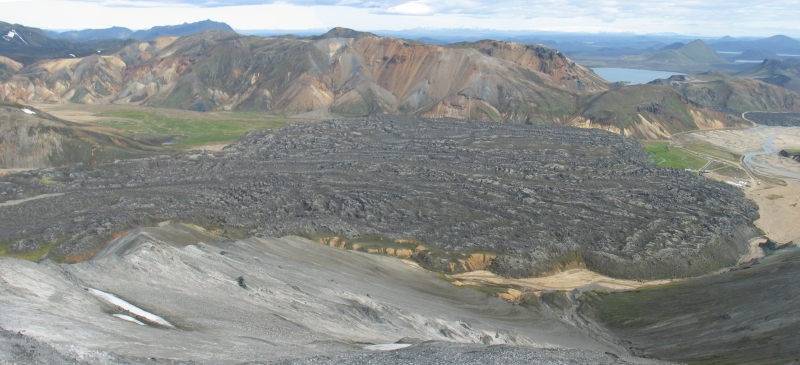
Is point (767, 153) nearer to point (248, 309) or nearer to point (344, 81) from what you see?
point (344, 81)

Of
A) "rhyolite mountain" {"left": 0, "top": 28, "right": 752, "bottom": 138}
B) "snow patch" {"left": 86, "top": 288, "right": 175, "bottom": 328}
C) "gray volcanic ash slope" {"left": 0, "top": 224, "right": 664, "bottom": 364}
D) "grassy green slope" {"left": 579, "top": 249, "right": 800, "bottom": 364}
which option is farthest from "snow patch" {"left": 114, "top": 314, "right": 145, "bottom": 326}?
"rhyolite mountain" {"left": 0, "top": 28, "right": 752, "bottom": 138}

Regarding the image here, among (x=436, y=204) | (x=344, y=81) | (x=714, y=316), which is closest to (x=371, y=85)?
(x=344, y=81)

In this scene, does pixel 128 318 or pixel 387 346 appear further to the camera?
pixel 387 346

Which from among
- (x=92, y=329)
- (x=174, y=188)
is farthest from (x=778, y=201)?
(x=92, y=329)

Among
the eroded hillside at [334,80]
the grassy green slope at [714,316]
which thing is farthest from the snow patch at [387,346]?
the eroded hillside at [334,80]

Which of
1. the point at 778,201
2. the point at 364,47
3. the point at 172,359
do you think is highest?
the point at 364,47

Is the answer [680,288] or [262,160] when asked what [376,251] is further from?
[262,160]

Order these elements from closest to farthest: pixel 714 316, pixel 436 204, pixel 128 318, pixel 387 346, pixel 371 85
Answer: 1. pixel 128 318
2. pixel 387 346
3. pixel 714 316
4. pixel 436 204
5. pixel 371 85

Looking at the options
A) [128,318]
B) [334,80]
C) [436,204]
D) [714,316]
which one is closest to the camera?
[128,318]
